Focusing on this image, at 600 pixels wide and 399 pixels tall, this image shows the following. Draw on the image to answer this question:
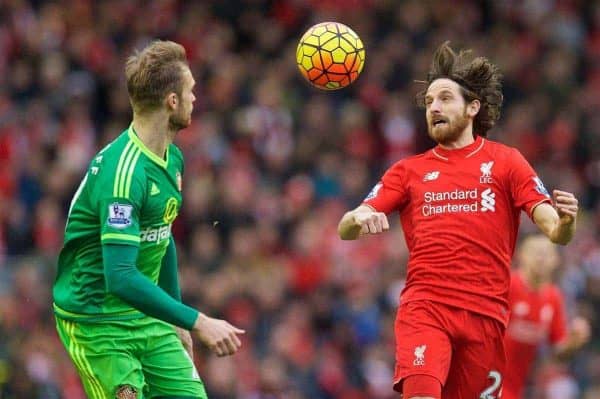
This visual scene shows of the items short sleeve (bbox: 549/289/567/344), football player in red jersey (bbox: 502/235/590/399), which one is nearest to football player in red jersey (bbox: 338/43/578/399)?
football player in red jersey (bbox: 502/235/590/399)

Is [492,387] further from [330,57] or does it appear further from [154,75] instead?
[154,75]

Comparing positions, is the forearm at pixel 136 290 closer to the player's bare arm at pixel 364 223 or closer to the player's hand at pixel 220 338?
the player's hand at pixel 220 338

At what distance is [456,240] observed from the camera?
7930 mm

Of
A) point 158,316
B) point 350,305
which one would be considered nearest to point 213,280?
point 350,305

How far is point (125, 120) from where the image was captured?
55.3 ft

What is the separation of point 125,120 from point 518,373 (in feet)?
25.2

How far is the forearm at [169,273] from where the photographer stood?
765 centimetres

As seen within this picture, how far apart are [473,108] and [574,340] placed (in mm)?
2877

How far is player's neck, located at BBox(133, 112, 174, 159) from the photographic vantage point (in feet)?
23.7

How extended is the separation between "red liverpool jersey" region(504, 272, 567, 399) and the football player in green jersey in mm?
3967

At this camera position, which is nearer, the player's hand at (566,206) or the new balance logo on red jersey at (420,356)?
the player's hand at (566,206)

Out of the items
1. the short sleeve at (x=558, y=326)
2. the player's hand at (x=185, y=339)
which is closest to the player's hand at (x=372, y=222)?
the player's hand at (x=185, y=339)

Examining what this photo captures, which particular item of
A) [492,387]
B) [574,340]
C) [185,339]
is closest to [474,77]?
[492,387]

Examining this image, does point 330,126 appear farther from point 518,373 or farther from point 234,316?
point 518,373
